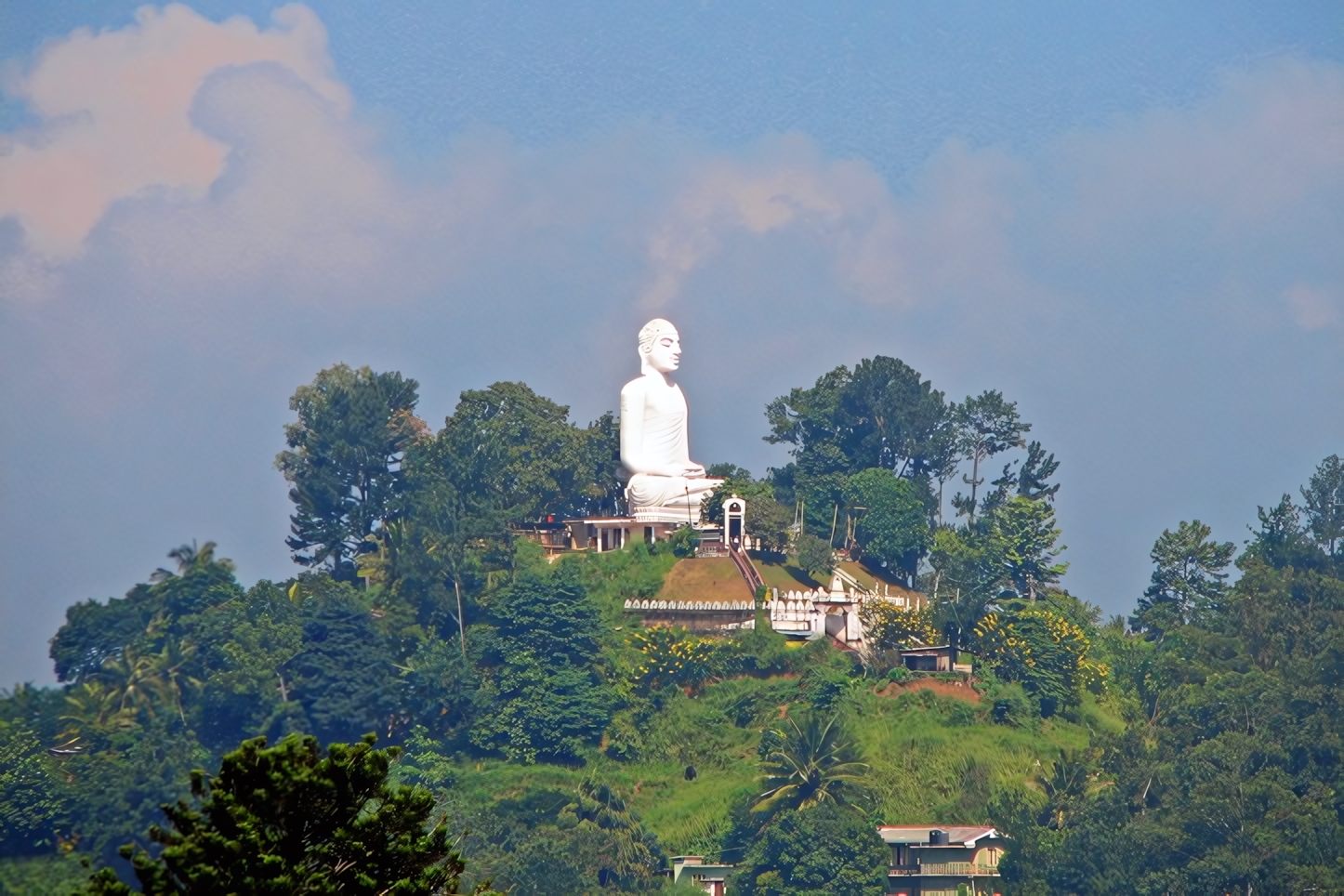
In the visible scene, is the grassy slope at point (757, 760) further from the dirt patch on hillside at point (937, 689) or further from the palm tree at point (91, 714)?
the palm tree at point (91, 714)

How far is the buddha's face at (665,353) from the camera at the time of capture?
188 feet

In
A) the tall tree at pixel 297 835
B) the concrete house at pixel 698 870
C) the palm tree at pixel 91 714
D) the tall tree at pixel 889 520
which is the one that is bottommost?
the tall tree at pixel 297 835

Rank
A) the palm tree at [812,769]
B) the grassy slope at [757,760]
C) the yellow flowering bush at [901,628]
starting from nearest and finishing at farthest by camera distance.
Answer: the palm tree at [812,769] < the grassy slope at [757,760] < the yellow flowering bush at [901,628]

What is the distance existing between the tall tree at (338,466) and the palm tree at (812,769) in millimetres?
12083

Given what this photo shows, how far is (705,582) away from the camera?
5084 cm

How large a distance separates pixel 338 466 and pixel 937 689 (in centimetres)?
1351

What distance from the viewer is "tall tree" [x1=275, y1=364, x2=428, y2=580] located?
176ft

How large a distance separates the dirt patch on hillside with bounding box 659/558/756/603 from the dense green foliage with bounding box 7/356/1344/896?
0.42 meters

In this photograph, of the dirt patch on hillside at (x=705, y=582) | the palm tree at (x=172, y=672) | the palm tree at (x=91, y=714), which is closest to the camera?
the palm tree at (x=91, y=714)

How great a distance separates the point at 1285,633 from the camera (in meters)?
49.5

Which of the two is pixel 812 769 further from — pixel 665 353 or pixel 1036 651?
pixel 665 353

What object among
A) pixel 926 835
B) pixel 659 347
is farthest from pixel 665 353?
pixel 926 835

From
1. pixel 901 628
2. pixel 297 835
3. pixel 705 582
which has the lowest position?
pixel 297 835

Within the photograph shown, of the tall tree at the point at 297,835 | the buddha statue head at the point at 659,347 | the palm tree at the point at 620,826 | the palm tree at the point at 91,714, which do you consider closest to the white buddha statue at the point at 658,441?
the buddha statue head at the point at 659,347
